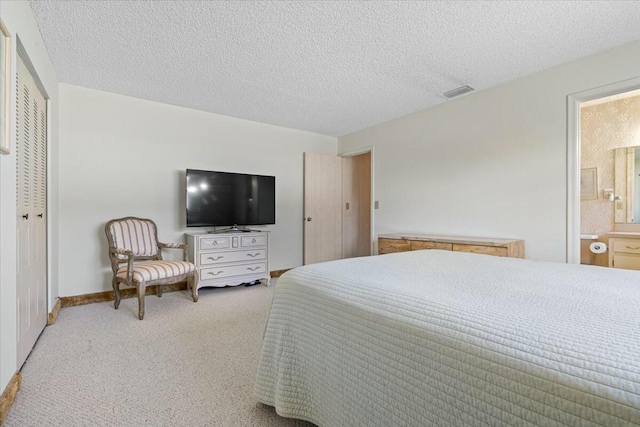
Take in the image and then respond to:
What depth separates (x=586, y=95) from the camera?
264 cm

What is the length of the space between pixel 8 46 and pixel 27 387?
1767 millimetres

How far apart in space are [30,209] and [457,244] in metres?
3.58

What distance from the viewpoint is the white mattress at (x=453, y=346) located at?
604mm

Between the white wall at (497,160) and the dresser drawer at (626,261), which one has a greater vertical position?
the white wall at (497,160)

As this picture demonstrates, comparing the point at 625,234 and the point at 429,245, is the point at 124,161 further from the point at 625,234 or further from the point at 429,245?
the point at 625,234

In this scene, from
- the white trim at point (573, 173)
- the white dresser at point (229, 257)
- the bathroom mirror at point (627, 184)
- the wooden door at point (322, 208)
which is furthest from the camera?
the wooden door at point (322, 208)

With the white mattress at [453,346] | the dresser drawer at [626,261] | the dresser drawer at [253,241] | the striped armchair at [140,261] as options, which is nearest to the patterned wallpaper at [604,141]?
the dresser drawer at [626,261]

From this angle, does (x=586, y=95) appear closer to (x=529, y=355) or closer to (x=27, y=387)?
(x=529, y=355)

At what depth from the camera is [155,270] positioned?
9.39ft

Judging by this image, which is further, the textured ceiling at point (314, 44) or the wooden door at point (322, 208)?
the wooden door at point (322, 208)

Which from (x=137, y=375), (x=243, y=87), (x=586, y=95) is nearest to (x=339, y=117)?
(x=243, y=87)

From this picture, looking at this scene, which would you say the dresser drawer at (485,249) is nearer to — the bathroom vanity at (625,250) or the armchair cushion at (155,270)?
the bathroom vanity at (625,250)

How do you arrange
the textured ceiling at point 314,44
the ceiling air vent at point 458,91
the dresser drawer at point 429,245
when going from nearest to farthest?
the textured ceiling at point 314,44 < the ceiling air vent at point 458,91 < the dresser drawer at point 429,245

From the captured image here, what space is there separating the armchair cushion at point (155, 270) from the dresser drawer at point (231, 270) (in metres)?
0.37
